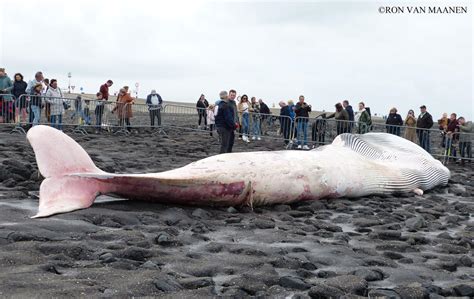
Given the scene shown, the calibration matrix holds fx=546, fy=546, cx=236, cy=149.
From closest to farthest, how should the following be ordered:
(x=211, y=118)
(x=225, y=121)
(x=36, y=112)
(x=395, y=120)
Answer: (x=225, y=121)
(x=36, y=112)
(x=395, y=120)
(x=211, y=118)

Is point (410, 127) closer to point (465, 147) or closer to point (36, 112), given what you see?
point (465, 147)

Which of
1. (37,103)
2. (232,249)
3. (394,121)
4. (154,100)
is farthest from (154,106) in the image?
(232,249)

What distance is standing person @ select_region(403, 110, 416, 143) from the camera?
773 inches

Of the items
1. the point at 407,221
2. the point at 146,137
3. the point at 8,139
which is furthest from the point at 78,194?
the point at 146,137

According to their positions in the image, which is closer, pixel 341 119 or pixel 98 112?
pixel 341 119

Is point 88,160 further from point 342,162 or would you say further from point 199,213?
point 342,162

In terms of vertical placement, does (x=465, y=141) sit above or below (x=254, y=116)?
below

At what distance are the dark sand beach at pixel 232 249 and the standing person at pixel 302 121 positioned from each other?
10.3 metres

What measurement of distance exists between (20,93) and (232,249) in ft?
46.0

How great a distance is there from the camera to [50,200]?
626cm

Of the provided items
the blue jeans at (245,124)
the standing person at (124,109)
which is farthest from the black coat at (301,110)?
the standing person at (124,109)

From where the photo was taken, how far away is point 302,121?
19406 mm

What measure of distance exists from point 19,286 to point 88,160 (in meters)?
3.22

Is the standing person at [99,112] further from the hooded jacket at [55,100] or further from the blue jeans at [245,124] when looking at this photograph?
the blue jeans at [245,124]
